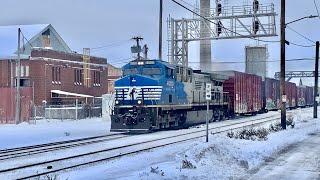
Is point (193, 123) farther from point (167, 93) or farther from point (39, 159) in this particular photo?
point (39, 159)

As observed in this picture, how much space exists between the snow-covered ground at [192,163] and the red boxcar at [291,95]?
1658 inches

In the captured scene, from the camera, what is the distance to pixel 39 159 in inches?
682

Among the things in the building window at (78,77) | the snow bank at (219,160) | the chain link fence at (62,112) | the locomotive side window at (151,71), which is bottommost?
the snow bank at (219,160)

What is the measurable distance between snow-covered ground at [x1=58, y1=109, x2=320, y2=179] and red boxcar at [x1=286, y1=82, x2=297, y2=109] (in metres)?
42.1


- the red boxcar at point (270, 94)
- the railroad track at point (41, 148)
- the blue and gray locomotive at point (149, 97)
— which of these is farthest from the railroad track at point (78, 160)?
the red boxcar at point (270, 94)

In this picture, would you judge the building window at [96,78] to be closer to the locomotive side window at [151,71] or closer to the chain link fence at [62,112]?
the chain link fence at [62,112]

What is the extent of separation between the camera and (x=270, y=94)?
57.2m

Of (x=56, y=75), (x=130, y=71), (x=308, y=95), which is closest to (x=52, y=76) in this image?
(x=56, y=75)

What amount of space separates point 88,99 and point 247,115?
18.8 meters

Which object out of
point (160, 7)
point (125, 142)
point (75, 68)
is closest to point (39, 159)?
point (125, 142)

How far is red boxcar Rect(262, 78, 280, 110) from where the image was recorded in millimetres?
54853

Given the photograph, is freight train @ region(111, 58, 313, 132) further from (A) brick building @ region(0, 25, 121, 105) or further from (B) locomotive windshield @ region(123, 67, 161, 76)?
(A) brick building @ region(0, 25, 121, 105)

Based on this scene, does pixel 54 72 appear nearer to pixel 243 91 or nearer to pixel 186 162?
pixel 243 91

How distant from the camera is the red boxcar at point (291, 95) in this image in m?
61.4
